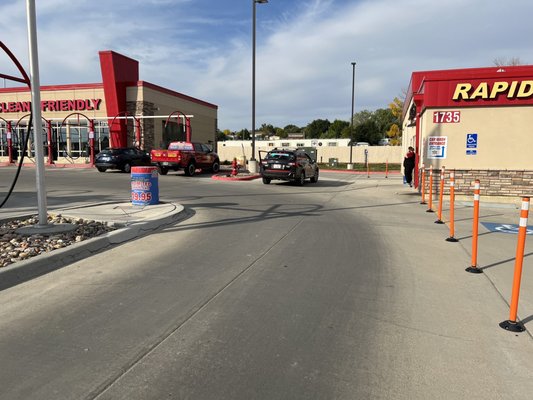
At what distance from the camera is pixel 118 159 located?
24.4 metres

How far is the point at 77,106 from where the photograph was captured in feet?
109

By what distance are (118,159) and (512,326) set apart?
23062mm

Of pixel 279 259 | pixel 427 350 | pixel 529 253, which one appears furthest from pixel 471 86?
pixel 427 350

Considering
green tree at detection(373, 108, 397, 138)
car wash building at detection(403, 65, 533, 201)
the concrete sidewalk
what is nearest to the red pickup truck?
car wash building at detection(403, 65, 533, 201)

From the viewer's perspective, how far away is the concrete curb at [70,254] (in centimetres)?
533

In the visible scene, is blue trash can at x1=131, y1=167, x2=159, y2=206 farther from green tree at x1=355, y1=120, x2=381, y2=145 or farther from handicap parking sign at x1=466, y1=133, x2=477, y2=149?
green tree at x1=355, y1=120, x2=381, y2=145

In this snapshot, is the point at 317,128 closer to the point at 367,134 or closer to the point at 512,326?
the point at 367,134

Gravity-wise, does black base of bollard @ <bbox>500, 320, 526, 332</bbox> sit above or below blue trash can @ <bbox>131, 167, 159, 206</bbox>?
below

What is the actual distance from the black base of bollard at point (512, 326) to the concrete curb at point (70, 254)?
5.41 meters

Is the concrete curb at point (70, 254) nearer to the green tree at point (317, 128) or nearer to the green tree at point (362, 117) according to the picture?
the green tree at point (362, 117)

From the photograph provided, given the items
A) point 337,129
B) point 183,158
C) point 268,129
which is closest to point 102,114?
point 183,158

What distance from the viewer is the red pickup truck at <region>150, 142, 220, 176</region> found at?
73.0ft

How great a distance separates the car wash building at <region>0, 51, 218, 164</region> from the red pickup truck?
5.78 meters

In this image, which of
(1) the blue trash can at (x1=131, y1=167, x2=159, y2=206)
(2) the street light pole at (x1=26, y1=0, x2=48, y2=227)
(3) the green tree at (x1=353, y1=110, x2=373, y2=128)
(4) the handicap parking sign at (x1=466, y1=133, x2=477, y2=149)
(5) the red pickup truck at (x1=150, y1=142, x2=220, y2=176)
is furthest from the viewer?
(3) the green tree at (x1=353, y1=110, x2=373, y2=128)
